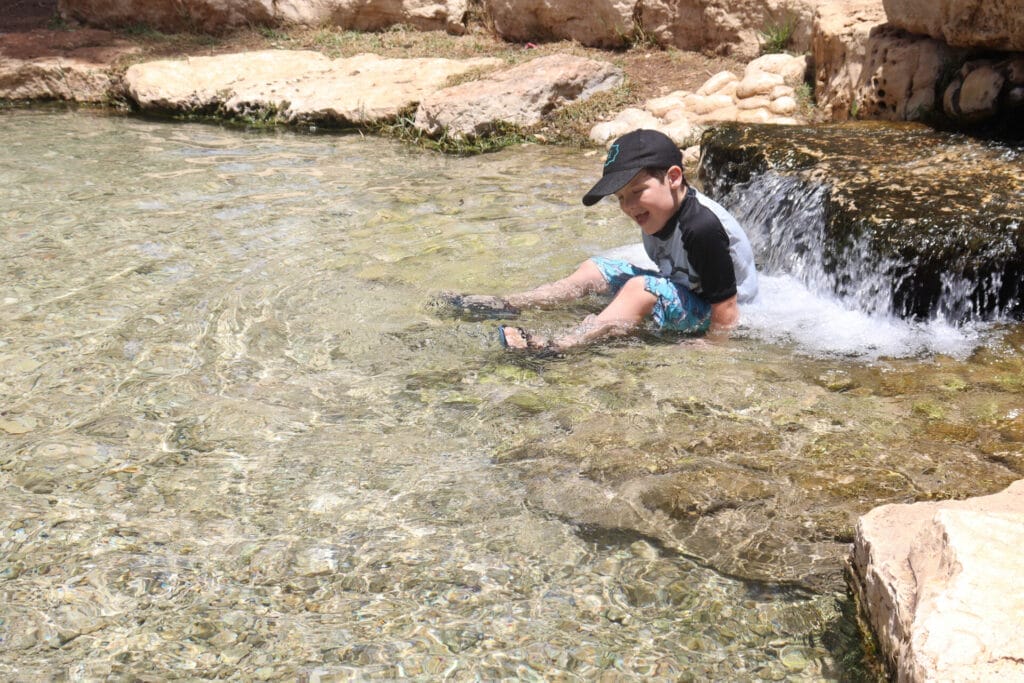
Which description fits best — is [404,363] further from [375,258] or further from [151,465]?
[375,258]

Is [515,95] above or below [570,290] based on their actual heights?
above

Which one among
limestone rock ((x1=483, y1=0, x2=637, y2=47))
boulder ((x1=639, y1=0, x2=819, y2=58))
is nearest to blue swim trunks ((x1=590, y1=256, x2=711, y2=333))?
boulder ((x1=639, y1=0, x2=819, y2=58))

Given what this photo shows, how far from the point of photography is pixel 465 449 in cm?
341

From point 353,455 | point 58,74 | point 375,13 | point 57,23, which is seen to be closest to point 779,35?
point 375,13

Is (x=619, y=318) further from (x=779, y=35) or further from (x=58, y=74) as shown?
(x=58, y=74)

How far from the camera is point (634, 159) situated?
13.4 ft

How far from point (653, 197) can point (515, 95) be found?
4.73m

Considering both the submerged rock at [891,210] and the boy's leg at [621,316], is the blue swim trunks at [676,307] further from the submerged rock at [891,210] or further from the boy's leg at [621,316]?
the submerged rock at [891,210]

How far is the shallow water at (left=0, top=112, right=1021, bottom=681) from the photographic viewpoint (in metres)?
2.48

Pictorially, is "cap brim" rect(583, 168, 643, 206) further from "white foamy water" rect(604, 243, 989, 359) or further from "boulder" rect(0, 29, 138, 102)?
"boulder" rect(0, 29, 138, 102)

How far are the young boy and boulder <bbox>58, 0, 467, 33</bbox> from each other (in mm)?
7516

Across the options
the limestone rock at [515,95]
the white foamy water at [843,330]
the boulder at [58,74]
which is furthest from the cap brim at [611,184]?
the boulder at [58,74]

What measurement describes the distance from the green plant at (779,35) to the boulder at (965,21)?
2047 millimetres

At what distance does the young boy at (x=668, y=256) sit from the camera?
162 inches
